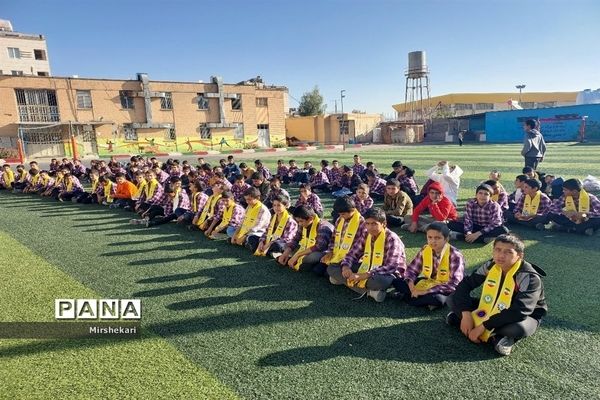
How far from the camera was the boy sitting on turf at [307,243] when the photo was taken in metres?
5.32

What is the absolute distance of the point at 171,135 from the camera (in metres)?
35.2

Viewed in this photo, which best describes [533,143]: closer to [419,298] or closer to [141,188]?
[419,298]

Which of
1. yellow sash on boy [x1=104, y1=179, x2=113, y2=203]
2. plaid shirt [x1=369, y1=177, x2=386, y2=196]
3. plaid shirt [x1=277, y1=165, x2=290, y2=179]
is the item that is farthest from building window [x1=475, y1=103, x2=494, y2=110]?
yellow sash on boy [x1=104, y1=179, x2=113, y2=203]

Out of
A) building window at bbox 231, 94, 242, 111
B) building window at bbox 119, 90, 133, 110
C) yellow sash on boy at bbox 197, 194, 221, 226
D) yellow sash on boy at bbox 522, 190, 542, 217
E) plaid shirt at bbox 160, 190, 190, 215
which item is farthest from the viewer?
building window at bbox 231, 94, 242, 111

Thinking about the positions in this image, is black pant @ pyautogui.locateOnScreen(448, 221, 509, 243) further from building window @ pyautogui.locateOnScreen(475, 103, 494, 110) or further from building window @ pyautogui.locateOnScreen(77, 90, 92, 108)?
building window @ pyautogui.locateOnScreen(475, 103, 494, 110)

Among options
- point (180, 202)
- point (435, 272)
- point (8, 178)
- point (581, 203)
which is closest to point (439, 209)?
point (581, 203)

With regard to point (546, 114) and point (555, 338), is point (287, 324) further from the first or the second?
point (546, 114)

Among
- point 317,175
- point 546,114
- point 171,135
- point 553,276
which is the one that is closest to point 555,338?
point 553,276

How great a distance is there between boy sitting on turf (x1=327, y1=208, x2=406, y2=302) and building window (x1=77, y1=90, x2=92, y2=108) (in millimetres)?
32507

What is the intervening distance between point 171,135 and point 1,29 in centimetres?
2896

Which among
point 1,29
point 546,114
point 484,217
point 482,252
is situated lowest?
point 482,252

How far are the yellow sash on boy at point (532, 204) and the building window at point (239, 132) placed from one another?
33909 mm

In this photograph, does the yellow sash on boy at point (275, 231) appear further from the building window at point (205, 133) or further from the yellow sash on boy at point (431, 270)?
the building window at point (205, 133)

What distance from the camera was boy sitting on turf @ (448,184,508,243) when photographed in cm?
641
